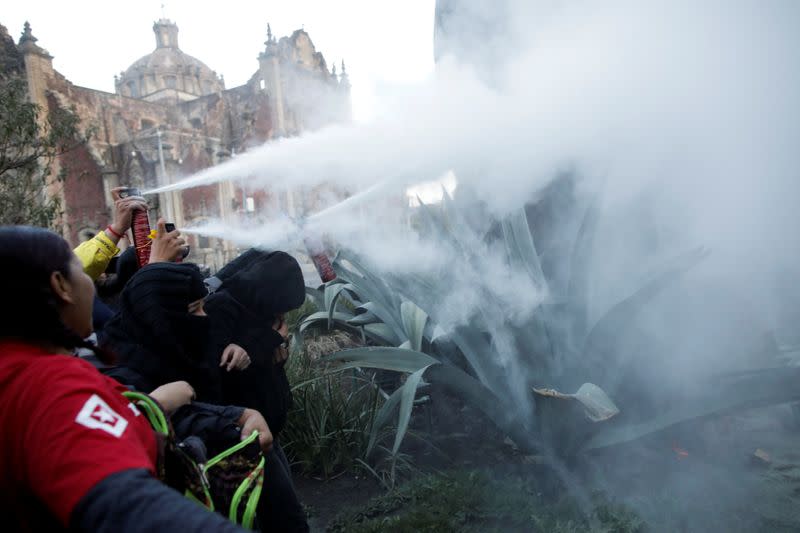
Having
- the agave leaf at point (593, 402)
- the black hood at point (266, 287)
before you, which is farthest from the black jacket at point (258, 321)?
the agave leaf at point (593, 402)

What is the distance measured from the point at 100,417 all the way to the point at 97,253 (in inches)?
73.9

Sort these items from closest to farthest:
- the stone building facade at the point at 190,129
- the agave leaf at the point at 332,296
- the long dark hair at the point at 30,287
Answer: the long dark hair at the point at 30,287
the agave leaf at the point at 332,296
the stone building facade at the point at 190,129

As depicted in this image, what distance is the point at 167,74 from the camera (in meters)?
48.2

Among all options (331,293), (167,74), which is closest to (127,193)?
(331,293)

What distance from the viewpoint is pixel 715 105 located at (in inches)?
125

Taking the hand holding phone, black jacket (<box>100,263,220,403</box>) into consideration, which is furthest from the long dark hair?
the hand holding phone

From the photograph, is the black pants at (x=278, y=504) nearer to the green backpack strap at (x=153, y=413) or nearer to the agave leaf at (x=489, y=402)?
the green backpack strap at (x=153, y=413)

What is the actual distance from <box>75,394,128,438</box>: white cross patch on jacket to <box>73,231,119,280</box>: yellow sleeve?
1.82 meters

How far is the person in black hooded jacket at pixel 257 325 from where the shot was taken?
7.19ft

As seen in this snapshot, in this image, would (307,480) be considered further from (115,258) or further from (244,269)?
(115,258)

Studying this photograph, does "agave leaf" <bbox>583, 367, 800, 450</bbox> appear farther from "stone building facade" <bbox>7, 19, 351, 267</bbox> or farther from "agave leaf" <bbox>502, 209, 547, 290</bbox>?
"stone building facade" <bbox>7, 19, 351, 267</bbox>

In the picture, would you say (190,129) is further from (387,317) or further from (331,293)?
(387,317)

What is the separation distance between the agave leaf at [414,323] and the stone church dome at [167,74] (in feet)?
161

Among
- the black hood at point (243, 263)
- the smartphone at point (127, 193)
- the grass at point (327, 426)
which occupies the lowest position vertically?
the grass at point (327, 426)
